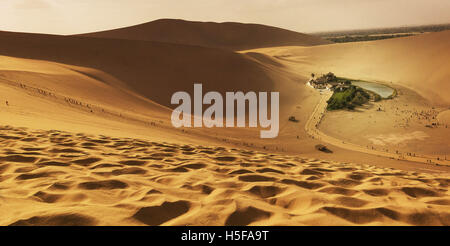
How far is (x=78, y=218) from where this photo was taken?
222 centimetres

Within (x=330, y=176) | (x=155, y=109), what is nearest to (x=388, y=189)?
(x=330, y=176)

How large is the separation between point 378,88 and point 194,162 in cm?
2495

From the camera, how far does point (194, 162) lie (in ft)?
15.4

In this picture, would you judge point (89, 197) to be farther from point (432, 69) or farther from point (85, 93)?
point (432, 69)

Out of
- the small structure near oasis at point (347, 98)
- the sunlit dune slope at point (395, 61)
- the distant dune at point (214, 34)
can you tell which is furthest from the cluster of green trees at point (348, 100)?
the distant dune at point (214, 34)

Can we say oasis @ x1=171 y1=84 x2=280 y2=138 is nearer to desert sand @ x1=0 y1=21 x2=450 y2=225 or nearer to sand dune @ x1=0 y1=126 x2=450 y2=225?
desert sand @ x1=0 y1=21 x2=450 y2=225

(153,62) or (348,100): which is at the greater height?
(153,62)

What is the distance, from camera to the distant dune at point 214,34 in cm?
7662

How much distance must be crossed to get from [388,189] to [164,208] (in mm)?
3031

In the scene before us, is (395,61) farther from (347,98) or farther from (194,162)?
(194,162)

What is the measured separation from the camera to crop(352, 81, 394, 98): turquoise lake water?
2230 centimetres

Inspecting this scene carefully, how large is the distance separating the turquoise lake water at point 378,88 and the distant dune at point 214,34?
50.3m

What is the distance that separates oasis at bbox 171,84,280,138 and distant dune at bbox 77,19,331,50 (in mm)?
55580

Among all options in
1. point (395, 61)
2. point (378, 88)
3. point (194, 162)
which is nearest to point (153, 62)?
point (378, 88)
